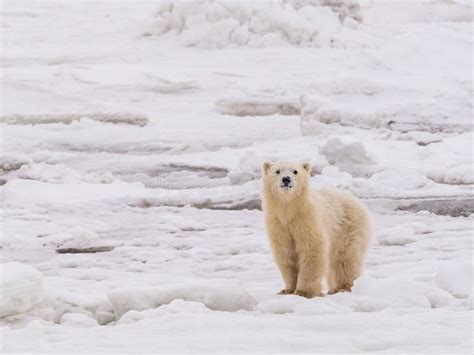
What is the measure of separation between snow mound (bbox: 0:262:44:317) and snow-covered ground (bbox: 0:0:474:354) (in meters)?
0.01

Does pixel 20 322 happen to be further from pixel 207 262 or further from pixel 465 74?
pixel 465 74

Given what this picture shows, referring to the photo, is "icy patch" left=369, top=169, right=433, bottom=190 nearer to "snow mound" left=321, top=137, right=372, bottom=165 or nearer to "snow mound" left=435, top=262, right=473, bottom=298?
"snow mound" left=321, top=137, right=372, bottom=165

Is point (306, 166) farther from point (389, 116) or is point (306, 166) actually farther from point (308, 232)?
point (389, 116)

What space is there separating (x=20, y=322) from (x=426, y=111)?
924 cm

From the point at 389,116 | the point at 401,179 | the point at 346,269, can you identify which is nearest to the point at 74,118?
the point at 389,116

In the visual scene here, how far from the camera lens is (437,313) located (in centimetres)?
481

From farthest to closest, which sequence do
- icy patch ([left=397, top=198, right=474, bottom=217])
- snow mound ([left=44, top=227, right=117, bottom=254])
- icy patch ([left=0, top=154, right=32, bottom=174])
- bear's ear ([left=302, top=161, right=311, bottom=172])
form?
1. icy patch ([left=0, top=154, right=32, bottom=174])
2. icy patch ([left=397, top=198, right=474, bottom=217])
3. snow mound ([left=44, top=227, right=117, bottom=254])
4. bear's ear ([left=302, top=161, right=311, bottom=172])

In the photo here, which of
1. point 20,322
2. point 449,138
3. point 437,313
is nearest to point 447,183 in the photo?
point 449,138

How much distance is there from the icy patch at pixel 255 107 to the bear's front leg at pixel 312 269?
31.5ft

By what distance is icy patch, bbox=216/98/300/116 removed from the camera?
15.2 meters

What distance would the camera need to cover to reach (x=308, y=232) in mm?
5715

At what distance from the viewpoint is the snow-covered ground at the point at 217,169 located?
476 cm

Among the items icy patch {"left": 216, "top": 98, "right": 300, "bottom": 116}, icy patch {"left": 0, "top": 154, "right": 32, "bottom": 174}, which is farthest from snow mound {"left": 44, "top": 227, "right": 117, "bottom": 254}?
icy patch {"left": 216, "top": 98, "right": 300, "bottom": 116}

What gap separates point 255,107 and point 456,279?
10.1 meters
